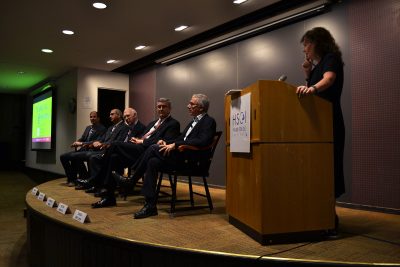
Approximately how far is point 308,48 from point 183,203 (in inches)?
73.6

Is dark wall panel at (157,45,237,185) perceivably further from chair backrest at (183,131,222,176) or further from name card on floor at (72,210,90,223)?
name card on floor at (72,210,90,223)

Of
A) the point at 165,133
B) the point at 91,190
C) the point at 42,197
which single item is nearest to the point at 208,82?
the point at 165,133

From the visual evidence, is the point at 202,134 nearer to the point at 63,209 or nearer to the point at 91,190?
the point at 63,209

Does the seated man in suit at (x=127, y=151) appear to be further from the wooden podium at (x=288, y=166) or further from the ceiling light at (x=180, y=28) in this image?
the ceiling light at (x=180, y=28)

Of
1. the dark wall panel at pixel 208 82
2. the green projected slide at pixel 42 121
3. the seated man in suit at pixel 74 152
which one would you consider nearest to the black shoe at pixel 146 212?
the seated man in suit at pixel 74 152

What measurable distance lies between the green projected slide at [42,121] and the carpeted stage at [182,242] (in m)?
6.19

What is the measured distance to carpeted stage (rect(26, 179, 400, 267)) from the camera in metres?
1.57

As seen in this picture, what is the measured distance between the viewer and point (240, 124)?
79.1 inches

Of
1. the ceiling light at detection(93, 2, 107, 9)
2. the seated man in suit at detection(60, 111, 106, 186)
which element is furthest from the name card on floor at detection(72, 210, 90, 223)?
the ceiling light at detection(93, 2, 107, 9)

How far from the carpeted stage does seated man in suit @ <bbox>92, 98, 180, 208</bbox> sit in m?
0.16

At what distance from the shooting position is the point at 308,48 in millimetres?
2100

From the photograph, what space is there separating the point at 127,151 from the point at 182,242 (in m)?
1.42

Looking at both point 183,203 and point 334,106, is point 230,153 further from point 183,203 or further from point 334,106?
point 183,203

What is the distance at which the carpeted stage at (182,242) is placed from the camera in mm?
1572
